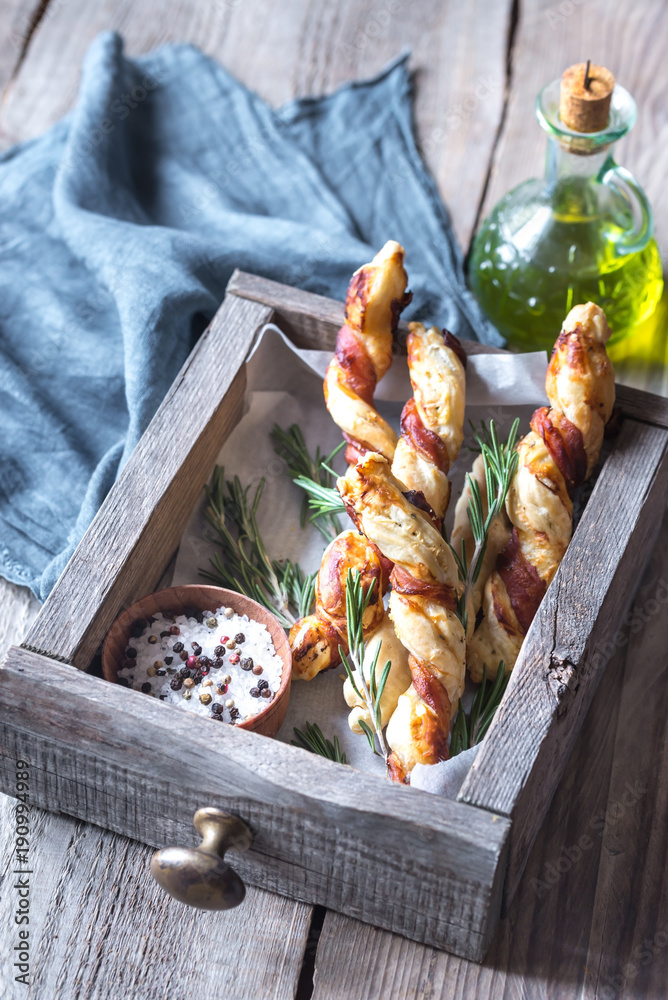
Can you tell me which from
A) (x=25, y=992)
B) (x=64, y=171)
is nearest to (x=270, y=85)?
(x=64, y=171)

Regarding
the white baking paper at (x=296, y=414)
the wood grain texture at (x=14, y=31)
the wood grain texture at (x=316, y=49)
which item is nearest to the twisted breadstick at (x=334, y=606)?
the white baking paper at (x=296, y=414)

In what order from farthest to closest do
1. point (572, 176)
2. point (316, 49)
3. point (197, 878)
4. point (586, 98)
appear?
point (316, 49) < point (572, 176) < point (586, 98) < point (197, 878)

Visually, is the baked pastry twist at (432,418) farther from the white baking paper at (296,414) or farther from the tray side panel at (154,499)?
the tray side panel at (154,499)

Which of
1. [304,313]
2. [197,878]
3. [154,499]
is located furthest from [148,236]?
[197,878]

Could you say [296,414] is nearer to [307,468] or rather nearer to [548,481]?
[307,468]

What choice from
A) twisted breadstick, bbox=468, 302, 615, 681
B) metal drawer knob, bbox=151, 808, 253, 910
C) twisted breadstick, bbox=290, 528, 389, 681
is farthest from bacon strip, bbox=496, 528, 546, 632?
metal drawer knob, bbox=151, 808, 253, 910
